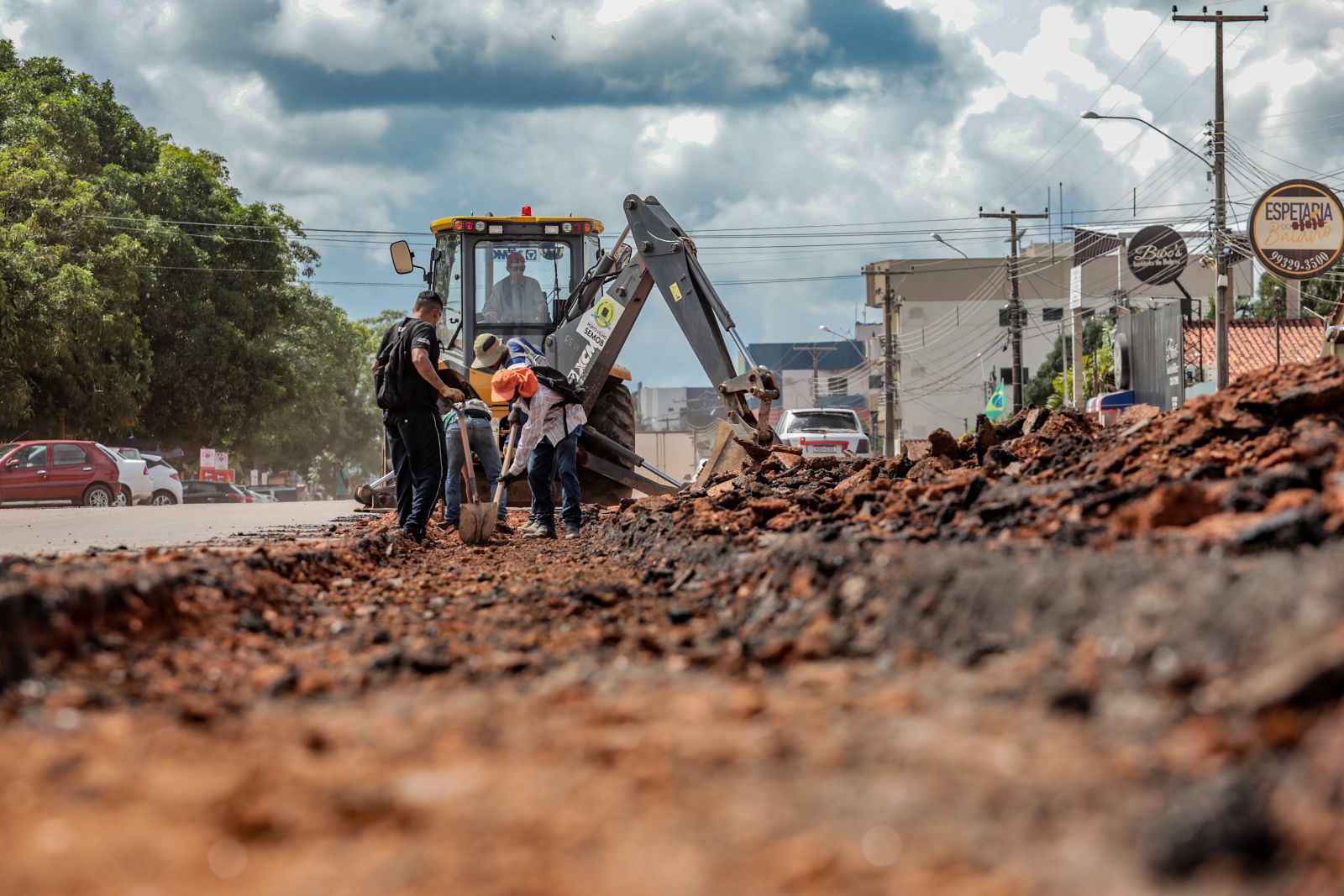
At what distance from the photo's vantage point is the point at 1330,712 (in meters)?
2.67

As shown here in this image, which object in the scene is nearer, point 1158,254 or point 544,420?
point 544,420

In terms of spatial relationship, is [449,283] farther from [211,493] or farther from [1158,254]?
[211,493]

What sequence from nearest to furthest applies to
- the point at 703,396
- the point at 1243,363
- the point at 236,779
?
the point at 236,779 → the point at 1243,363 → the point at 703,396

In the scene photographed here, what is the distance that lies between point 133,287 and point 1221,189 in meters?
26.6

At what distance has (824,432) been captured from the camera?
93.2ft

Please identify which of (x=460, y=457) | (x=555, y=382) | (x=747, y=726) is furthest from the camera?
(x=460, y=457)

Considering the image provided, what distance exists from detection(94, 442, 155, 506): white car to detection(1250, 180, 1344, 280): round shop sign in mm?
23912

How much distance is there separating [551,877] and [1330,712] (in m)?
1.54

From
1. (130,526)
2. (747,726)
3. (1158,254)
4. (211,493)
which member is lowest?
(747,726)

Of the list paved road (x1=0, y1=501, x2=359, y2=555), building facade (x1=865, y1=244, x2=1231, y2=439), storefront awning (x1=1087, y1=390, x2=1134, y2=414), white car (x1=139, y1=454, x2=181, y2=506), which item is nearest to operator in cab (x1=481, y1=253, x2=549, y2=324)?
paved road (x1=0, y1=501, x2=359, y2=555)

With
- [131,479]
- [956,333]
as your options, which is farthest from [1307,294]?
[956,333]

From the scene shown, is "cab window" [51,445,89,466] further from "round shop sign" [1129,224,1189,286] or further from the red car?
"round shop sign" [1129,224,1189,286]

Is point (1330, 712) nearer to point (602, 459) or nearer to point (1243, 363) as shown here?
Answer: point (602, 459)

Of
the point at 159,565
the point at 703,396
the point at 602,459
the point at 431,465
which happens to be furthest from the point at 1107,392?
the point at 703,396
